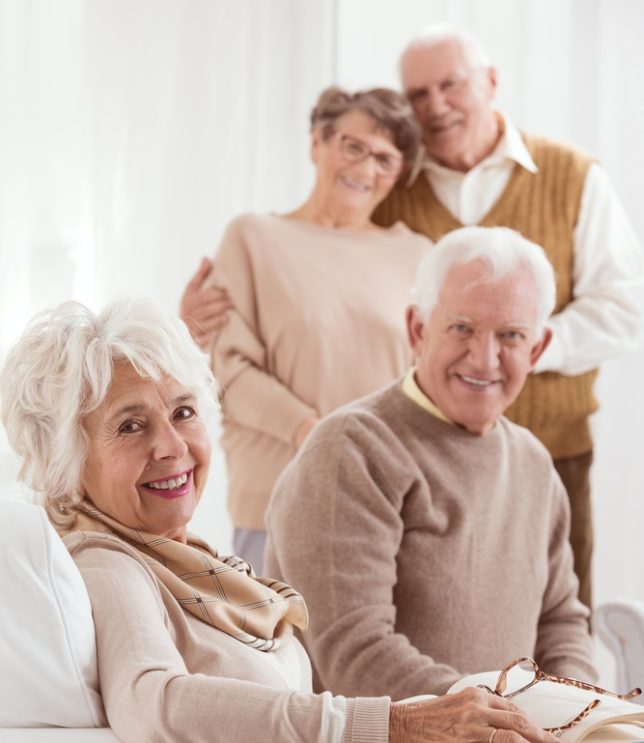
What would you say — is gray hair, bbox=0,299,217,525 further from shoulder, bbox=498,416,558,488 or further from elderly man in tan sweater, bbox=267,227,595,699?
shoulder, bbox=498,416,558,488

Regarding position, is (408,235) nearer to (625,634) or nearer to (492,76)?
(492,76)

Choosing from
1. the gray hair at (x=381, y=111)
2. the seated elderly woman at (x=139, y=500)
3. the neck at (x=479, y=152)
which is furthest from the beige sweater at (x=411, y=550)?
the neck at (x=479, y=152)

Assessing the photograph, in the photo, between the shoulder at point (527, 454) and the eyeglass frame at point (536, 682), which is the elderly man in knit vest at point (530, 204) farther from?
the eyeglass frame at point (536, 682)

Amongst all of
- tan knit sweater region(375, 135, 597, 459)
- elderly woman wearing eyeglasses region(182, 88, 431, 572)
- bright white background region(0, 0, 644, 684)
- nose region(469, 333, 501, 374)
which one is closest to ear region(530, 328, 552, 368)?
nose region(469, 333, 501, 374)

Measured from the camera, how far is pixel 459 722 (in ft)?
3.97

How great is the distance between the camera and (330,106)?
2.77m

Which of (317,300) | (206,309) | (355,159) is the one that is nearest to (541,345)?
(317,300)

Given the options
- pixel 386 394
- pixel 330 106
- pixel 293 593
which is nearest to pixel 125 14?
pixel 330 106

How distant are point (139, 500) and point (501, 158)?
1.70m

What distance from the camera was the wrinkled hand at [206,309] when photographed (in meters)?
2.74

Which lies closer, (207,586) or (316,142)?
(207,586)

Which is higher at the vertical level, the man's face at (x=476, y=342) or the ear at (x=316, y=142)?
the ear at (x=316, y=142)

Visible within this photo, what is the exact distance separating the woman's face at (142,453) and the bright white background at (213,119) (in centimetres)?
178

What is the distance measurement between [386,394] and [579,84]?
2.27 m
